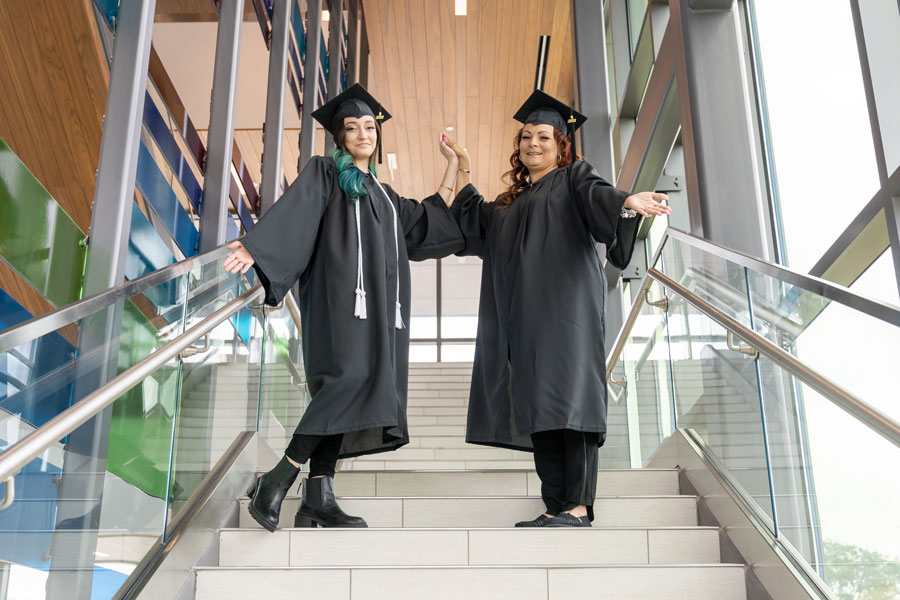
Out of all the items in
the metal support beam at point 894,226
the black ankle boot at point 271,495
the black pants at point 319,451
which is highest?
the metal support beam at point 894,226

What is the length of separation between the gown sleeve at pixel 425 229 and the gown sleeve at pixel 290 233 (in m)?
0.36

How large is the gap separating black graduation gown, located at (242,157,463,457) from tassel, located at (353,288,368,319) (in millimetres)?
26

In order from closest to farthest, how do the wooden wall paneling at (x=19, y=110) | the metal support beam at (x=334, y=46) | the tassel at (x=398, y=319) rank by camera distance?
the tassel at (x=398, y=319), the wooden wall paneling at (x=19, y=110), the metal support beam at (x=334, y=46)

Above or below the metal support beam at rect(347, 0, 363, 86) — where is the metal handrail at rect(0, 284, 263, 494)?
below

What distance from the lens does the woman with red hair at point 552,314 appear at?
10.6ft

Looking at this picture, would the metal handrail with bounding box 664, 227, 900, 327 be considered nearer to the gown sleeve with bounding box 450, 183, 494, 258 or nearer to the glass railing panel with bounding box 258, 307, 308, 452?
the gown sleeve with bounding box 450, 183, 494, 258

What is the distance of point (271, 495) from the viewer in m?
3.01

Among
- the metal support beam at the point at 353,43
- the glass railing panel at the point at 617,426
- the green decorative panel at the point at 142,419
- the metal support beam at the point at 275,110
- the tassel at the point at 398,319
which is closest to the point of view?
the green decorative panel at the point at 142,419

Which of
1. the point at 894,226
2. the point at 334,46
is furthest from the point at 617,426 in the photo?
the point at 334,46

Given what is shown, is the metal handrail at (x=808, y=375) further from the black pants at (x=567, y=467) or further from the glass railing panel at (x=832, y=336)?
the black pants at (x=567, y=467)

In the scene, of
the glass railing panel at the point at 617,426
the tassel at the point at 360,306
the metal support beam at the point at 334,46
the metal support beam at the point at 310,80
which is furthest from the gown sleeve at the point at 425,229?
the metal support beam at the point at 334,46

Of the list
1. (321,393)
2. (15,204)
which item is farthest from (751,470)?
(15,204)

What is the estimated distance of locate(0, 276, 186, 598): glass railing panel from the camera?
1.87 metres

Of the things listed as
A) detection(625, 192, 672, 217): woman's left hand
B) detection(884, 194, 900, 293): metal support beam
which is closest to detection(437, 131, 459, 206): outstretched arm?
detection(625, 192, 672, 217): woman's left hand
